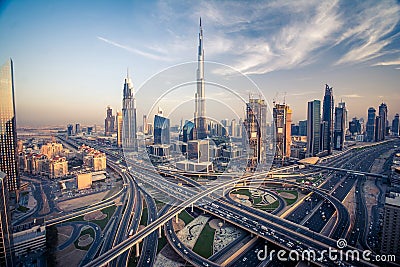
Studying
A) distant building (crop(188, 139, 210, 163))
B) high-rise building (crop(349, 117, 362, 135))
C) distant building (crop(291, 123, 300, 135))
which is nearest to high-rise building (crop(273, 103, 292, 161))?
distant building (crop(188, 139, 210, 163))

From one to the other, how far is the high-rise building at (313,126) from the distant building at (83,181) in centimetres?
1300

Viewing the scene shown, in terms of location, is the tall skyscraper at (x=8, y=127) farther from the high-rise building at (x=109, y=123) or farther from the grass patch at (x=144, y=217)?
the high-rise building at (x=109, y=123)

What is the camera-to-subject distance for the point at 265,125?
10.8 metres

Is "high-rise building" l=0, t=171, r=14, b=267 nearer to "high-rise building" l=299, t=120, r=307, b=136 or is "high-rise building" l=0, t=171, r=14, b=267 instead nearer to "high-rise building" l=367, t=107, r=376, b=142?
"high-rise building" l=299, t=120, r=307, b=136

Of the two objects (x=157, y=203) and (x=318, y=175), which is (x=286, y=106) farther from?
(x=157, y=203)

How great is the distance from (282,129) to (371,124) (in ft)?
42.7

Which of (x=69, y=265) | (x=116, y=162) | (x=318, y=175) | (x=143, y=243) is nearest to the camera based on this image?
(x=69, y=265)

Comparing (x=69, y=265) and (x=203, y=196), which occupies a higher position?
(x=203, y=196)

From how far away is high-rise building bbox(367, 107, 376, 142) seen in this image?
19.0 m

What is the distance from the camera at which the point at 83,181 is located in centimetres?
822

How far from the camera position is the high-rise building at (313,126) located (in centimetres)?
1358

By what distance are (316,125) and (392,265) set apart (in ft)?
37.7

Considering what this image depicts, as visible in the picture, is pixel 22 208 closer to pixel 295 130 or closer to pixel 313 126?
pixel 313 126

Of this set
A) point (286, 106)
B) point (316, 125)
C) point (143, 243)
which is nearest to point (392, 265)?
point (143, 243)
